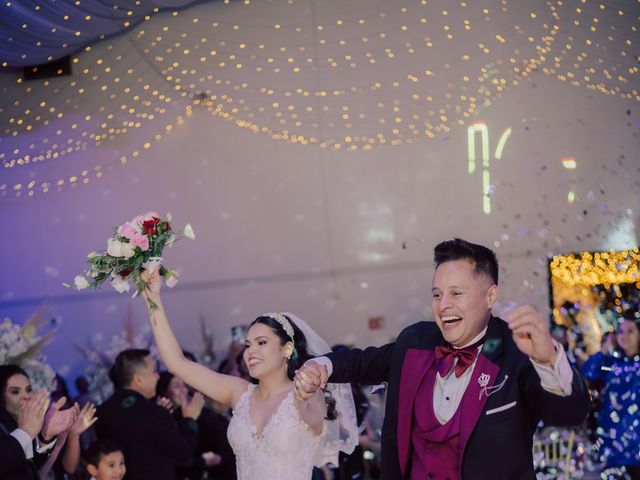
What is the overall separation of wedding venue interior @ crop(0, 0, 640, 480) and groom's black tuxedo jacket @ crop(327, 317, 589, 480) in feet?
15.0

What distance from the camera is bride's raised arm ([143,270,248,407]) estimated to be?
3369mm

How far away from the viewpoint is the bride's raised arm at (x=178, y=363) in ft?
11.1

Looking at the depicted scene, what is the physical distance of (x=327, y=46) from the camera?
7645mm

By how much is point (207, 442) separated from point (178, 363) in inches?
74.4

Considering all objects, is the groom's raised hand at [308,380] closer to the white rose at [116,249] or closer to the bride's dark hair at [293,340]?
the white rose at [116,249]

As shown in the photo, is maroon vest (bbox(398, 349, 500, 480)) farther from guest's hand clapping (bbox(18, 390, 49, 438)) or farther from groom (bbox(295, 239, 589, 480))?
guest's hand clapping (bbox(18, 390, 49, 438))

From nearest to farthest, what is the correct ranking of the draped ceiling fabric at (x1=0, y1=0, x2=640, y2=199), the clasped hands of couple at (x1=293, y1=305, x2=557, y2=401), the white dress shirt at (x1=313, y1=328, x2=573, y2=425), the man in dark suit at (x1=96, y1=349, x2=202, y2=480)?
the clasped hands of couple at (x1=293, y1=305, x2=557, y2=401) → the white dress shirt at (x1=313, y1=328, x2=573, y2=425) → the man in dark suit at (x1=96, y1=349, x2=202, y2=480) → the draped ceiling fabric at (x1=0, y1=0, x2=640, y2=199)

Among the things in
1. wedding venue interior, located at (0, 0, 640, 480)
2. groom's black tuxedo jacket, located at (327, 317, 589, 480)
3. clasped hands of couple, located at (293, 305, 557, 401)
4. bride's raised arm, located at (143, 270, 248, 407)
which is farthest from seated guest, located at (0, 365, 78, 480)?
wedding venue interior, located at (0, 0, 640, 480)

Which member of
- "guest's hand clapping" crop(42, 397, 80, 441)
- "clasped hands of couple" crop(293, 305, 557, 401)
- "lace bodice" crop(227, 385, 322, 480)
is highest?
"clasped hands of couple" crop(293, 305, 557, 401)

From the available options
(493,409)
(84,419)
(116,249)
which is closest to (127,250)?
(116,249)

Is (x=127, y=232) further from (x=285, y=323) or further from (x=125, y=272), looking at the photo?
(x=285, y=323)

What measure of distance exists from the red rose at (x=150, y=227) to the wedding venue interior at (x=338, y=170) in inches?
157

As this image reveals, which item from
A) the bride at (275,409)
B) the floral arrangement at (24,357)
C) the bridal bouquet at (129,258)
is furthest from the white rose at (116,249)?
the floral arrangement at (24,357)

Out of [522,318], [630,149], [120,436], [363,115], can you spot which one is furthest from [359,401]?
[630,149]
